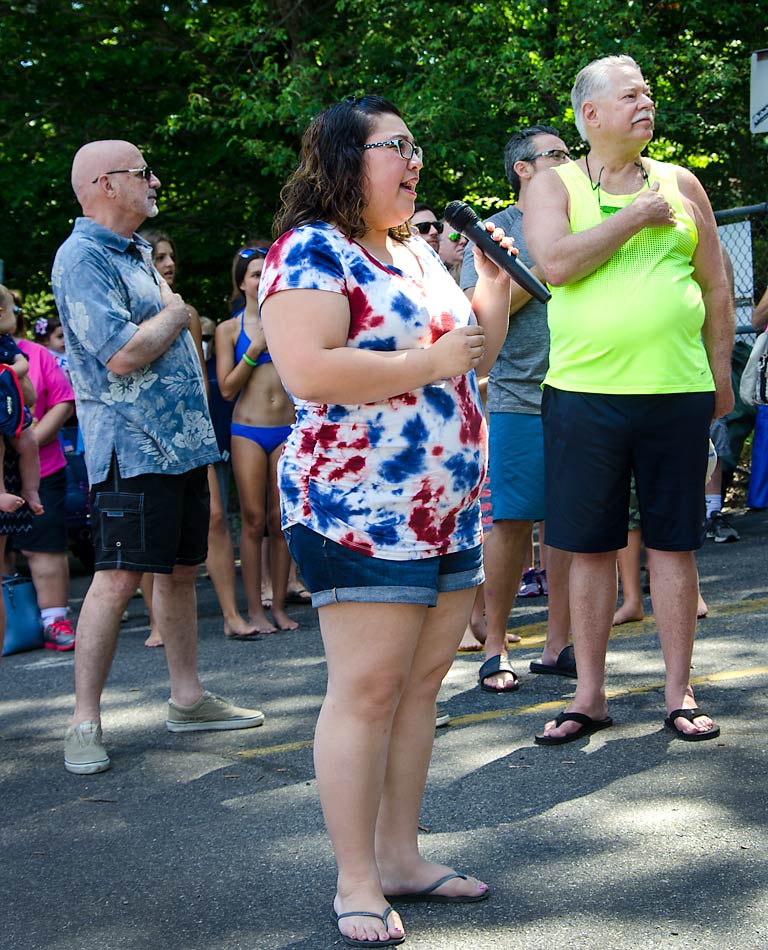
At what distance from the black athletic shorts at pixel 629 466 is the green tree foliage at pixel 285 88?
672 centimetres

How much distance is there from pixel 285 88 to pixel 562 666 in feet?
25.6

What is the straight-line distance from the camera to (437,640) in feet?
9.70

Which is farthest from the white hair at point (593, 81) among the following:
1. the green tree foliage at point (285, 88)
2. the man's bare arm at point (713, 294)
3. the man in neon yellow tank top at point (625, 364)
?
the green tree foliage at point (285, 88)

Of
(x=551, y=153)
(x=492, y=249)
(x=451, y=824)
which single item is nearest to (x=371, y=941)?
(x=451, y=824)

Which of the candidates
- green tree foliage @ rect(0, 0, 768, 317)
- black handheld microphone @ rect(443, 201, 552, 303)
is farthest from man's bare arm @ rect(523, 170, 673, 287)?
green tree foliage @ rect(0, 0, 768, 317)

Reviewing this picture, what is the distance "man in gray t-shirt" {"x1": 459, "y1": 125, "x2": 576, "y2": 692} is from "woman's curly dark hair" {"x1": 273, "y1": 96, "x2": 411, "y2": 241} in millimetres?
2101

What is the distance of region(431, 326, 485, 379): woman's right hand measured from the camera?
2.69 m

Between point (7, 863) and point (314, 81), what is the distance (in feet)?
31.2

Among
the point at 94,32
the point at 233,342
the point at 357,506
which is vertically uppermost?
the point at 94,32

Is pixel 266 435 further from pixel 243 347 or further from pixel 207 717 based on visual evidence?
pixel 207 717

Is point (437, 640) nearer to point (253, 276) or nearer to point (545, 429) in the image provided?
point (545, 429)

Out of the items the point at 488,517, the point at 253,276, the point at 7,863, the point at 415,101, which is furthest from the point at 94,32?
the point at 7,863

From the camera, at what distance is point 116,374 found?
4441 millimetres

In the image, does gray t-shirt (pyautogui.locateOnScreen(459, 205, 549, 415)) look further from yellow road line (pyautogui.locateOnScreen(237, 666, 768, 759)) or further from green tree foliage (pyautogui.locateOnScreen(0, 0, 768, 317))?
green tree foliage (pyautogui.locateOnScreen(0, 0, 768, 317))
